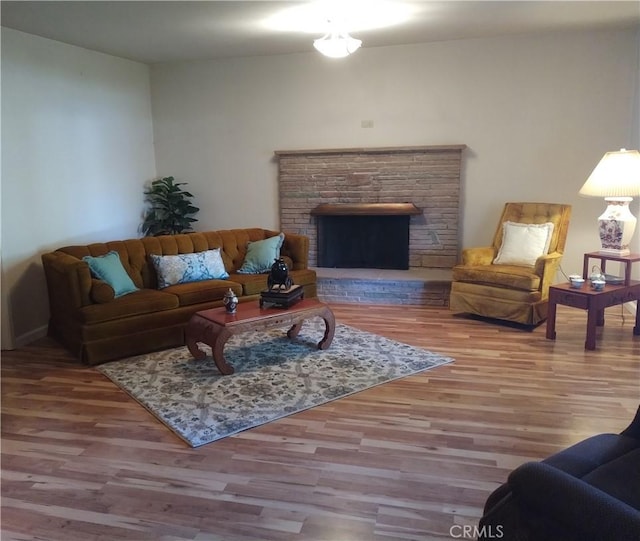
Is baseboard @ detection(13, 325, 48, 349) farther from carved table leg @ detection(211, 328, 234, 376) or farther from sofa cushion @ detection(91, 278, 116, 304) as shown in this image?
carved table leg @ detection(211, 328, 234, 376)

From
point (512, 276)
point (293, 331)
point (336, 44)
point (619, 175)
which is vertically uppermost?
point (336, 44)

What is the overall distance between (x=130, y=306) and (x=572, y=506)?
11.1ft

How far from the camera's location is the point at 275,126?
19.5 feet

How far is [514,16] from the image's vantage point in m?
4.38

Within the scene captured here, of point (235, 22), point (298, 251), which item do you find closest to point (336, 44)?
point (235, 22)

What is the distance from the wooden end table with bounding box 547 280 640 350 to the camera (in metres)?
3.96

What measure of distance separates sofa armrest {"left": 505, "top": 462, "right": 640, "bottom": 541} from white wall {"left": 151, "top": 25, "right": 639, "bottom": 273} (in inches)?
179

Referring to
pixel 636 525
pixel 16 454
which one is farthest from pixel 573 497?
pixel 16 454

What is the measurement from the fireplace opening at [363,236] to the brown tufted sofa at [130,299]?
3.39 ft

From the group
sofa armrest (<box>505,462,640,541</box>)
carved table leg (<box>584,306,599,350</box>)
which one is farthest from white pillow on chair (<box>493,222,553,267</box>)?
sofa armrest (<box>505,462,640,541</box>)

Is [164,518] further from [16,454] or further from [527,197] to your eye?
[527,197]

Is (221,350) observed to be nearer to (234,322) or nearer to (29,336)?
(234,322)

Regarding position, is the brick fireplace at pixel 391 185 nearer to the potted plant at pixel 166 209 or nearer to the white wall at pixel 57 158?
the potted plant at pixel 166 209

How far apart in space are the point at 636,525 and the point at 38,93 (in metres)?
5.05
